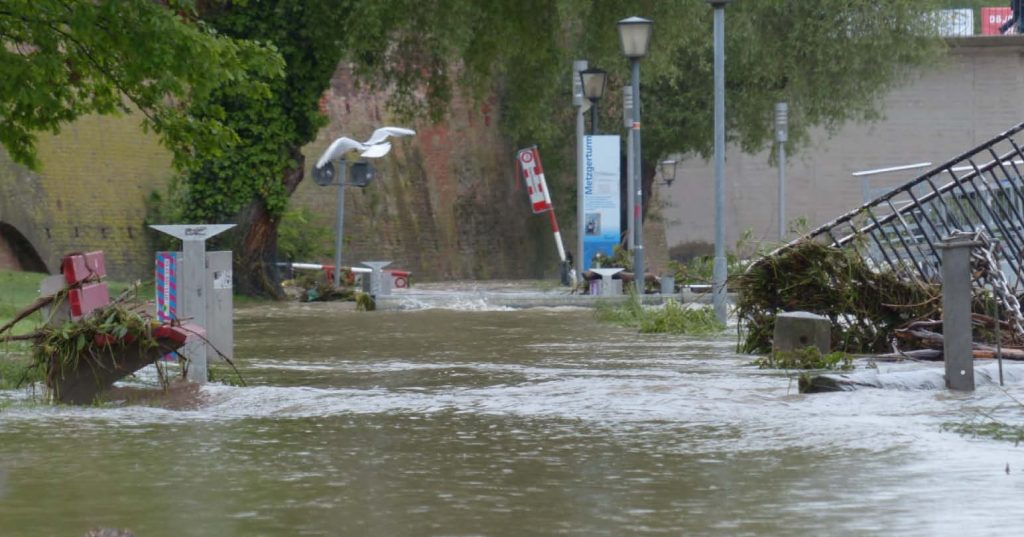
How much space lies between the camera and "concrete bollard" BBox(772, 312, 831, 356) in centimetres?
1297

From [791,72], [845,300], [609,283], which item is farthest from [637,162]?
[791,72]

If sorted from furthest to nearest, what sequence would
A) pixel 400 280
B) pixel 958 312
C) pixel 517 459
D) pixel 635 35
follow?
pixel 400 280 → pixel 635 35 → pixel 958 312 → pixel 517 459

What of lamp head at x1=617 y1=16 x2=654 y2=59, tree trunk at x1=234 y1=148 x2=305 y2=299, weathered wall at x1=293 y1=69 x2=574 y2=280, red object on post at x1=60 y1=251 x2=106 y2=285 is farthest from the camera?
weathered wall at x1=293 y1=69 x2=574 y2=280

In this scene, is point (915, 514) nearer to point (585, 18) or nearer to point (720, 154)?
point (720, 154)

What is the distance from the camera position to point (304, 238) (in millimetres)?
37344

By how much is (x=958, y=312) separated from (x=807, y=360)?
2.13 meters

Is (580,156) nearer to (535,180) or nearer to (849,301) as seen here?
(535,180)

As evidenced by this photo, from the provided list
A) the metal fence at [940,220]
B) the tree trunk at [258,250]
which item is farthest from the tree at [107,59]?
the tree trunk at [258,250]

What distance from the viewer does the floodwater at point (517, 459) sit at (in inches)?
236

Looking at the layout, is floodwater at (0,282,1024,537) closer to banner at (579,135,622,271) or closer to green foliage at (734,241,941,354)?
green foliage at (734,241,941,354)

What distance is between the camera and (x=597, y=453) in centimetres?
777

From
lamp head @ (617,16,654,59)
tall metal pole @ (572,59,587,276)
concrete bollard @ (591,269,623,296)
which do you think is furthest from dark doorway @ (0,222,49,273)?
lamp head @ (617,16,654,59)

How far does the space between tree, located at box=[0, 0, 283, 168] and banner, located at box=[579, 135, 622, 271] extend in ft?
45.0

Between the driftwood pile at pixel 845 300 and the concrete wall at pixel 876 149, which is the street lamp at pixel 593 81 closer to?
the driftwood pile at pixel 845 300
